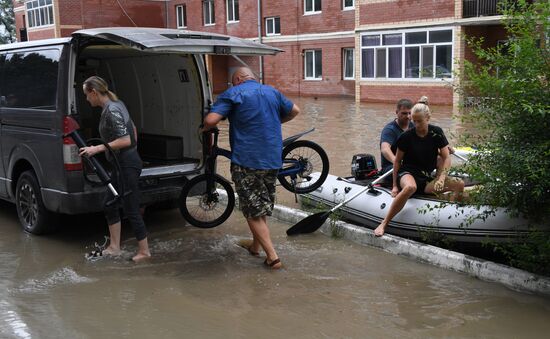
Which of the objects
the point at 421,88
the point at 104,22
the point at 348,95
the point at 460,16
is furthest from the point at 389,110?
the point at 104,22

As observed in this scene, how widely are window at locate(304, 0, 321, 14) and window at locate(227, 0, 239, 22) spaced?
20.1ft

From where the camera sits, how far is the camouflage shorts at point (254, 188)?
18.7 ft

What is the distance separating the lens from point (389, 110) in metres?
23.3

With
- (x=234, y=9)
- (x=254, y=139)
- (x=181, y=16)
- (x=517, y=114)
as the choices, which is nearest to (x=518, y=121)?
(x=517, y=114)

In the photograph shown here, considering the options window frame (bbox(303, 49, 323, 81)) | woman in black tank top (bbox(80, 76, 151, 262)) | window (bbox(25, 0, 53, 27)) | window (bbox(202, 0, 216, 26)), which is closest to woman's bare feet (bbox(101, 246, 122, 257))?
woman in black tank top (bbox(80, 76, 151, 262))

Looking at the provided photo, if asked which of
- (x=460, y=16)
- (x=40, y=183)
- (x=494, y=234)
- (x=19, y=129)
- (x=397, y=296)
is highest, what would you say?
(x=460, y=16)

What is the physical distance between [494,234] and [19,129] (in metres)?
5.13

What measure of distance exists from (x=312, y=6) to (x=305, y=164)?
27.3 meters

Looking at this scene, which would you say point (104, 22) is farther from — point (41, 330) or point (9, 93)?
point (41, 330)

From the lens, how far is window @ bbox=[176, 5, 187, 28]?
4375 cm

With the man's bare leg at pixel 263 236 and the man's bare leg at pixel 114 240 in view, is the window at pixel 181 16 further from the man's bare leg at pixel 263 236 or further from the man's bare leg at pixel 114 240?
the man's bare leg at pixel 263 236

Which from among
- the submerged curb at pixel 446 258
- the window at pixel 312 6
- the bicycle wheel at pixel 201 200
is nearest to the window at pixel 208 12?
the window at pixel 312 6

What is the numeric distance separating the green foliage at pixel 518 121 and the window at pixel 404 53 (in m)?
18.9

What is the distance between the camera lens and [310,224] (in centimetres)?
698
